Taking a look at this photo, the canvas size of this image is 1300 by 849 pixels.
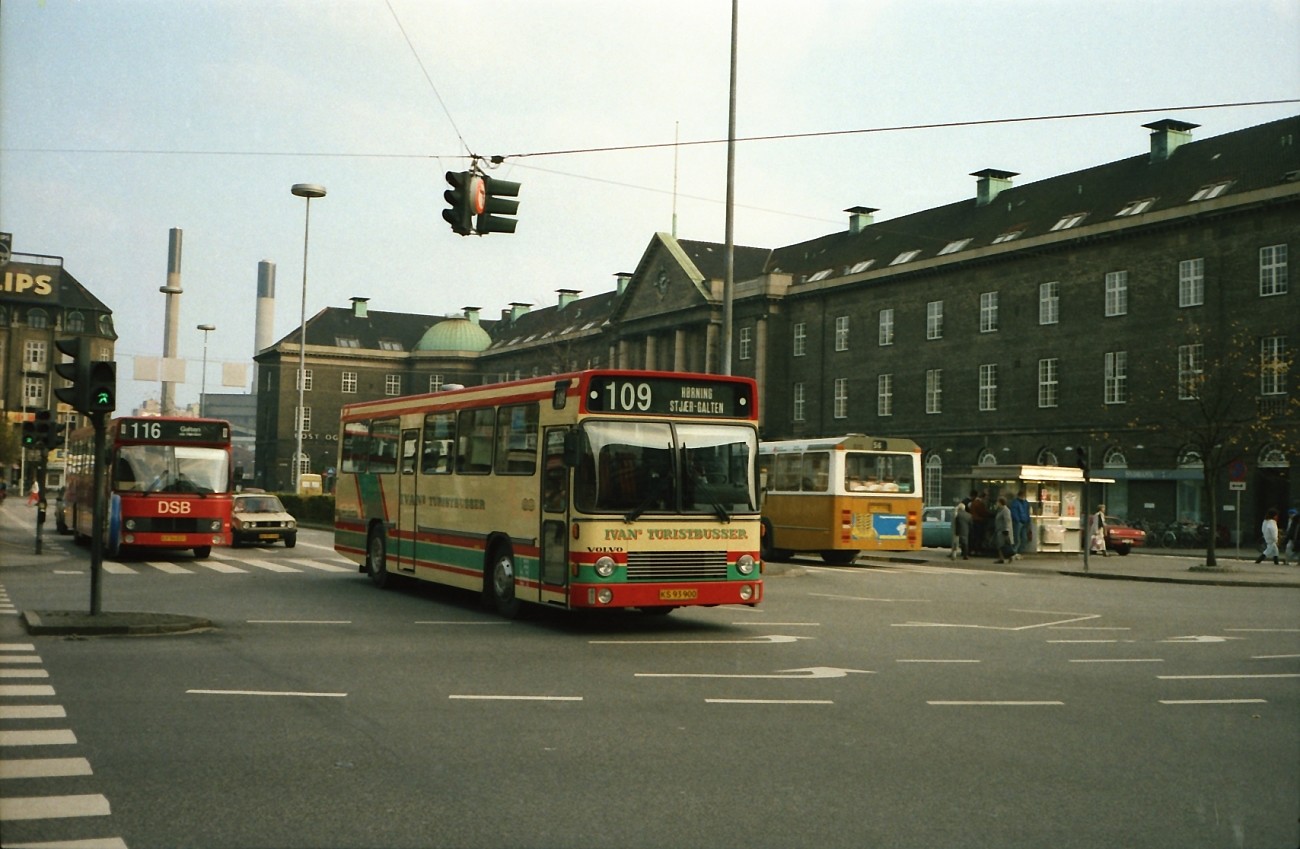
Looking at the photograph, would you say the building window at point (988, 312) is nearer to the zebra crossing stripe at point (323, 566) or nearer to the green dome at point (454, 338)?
the zebra crossing stripe at point (323, 566)

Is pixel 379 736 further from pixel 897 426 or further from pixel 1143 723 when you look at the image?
pixel 897 426

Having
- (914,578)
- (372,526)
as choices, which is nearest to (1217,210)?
(914,578)

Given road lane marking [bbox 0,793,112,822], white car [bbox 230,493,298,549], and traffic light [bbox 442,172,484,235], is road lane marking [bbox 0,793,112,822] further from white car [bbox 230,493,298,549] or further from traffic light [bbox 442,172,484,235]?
white car [bbox 230,493,298,549]

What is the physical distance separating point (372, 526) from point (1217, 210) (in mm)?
41156

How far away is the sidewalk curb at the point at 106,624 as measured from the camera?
579 inches

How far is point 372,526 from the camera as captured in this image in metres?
23.0

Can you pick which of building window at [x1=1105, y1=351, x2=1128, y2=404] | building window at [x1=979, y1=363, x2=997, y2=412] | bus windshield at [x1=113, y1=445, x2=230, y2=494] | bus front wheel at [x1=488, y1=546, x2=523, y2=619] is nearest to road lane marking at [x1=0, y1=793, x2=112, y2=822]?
bus front wheel at [x1=488, y1=546, x2=523, y2=619]

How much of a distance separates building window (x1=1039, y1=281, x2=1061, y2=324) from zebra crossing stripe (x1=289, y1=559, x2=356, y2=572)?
4061 centimetres

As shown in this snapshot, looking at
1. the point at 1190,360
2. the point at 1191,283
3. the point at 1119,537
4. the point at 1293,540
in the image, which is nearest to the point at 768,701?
the point at 1293,540

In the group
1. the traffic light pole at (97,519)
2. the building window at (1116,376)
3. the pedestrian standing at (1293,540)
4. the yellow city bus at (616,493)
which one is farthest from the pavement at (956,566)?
the building window at (1116,376)

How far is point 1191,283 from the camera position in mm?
55031

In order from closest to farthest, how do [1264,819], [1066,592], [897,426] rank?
[1264,819]
[1066,592]
[897,426]

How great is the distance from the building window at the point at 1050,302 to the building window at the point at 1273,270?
1078cm

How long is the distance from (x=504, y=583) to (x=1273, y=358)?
130 feet
